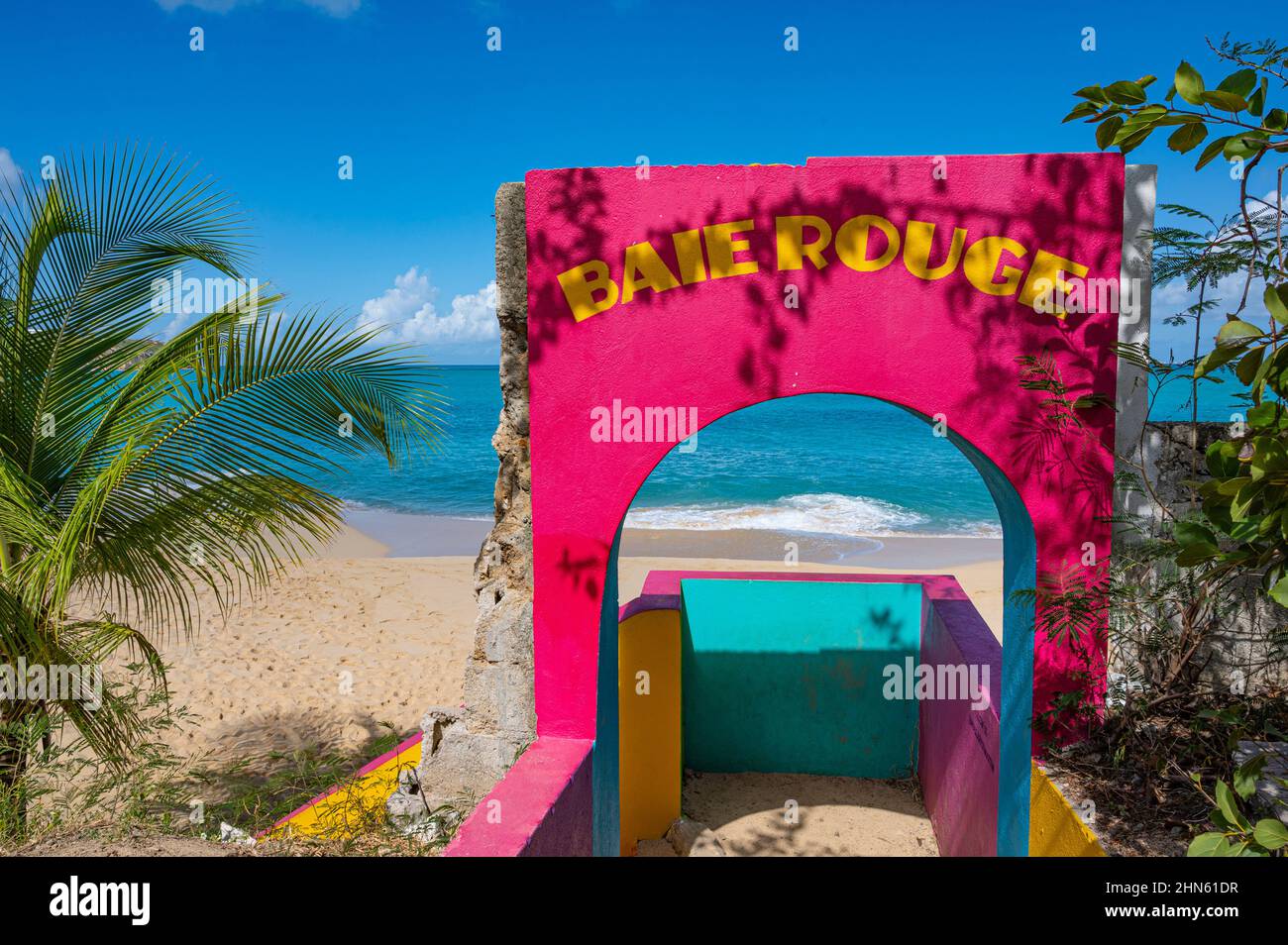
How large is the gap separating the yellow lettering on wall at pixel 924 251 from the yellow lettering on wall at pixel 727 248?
789 mm

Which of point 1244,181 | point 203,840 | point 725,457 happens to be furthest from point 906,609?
point 725,457

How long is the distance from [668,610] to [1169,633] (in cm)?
399

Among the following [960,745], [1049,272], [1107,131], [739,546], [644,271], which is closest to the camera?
[1107,131]

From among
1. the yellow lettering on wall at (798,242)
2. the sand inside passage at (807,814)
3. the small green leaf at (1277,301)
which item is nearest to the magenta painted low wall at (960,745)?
the sand inside passage at (807,814)

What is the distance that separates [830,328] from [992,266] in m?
0.87

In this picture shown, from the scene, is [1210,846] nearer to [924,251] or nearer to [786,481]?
[924,251]

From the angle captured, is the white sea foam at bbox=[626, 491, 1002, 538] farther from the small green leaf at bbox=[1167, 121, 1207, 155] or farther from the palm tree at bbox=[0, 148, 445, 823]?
the small green leaf at bbox=[1167, 121, 1207, 155]

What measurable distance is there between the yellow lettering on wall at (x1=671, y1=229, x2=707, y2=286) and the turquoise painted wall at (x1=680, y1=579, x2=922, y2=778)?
4.48m

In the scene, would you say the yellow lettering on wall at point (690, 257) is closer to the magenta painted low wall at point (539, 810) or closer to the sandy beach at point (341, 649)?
the magenta painted low wall at point (539, 810)

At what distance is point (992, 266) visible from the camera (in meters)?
4.40

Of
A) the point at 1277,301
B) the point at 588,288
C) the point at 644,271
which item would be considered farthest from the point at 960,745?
the point at 1277,301

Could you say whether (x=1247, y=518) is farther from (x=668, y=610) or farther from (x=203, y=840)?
(x=668, y=610)

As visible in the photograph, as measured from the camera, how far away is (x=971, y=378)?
447cm

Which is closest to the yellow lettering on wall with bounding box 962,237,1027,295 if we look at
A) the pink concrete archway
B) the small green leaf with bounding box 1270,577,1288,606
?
the pink concrete archway
